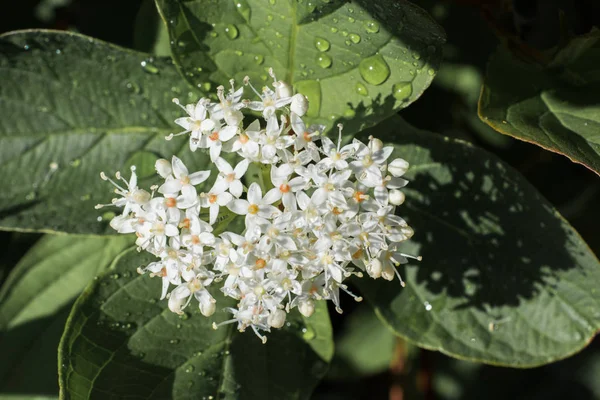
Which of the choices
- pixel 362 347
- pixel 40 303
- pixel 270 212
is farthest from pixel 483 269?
pixel 40 303

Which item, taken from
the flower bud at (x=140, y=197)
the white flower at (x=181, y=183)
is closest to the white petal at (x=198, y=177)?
the white flower at (x=181, y=183)

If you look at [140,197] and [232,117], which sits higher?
[232,117]

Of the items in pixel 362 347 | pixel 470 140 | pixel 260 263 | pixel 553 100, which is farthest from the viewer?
pixel 362 347

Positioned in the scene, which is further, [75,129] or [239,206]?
[75,129]

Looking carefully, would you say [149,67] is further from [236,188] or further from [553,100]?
[553,100]

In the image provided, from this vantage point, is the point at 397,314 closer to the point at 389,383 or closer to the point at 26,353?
the point at 389,383

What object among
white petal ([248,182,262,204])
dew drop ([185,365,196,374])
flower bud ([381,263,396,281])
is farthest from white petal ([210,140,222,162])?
dew drop ([185,365,196,374])
